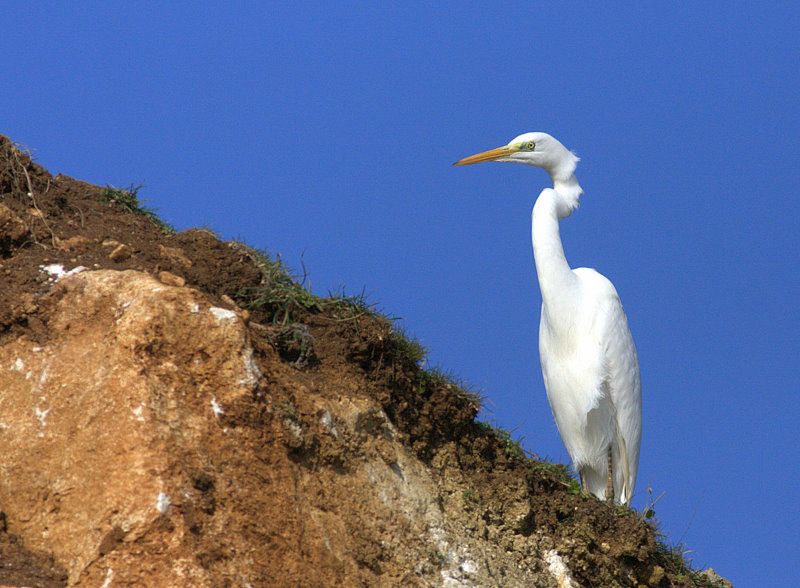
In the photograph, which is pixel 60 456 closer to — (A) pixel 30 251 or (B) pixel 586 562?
(A) pixel 30 251

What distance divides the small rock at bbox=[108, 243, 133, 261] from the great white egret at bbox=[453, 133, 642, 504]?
4.45m

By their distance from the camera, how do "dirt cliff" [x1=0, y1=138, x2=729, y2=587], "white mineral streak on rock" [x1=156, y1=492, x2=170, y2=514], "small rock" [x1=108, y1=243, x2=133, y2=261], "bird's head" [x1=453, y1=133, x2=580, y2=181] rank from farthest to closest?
"bird's head" [x1=453, y1=133, x2=580, y2=181] < "small rock" [x1=108, y1=243, x2=133, y2=261] < "dirt cliff" [x1=0, y1=138, x2=729, y2=587] < "white mineral streak on rock" [x1=156, y1=492, x2=170, y2=514]

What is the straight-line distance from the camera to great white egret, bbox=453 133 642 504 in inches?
391

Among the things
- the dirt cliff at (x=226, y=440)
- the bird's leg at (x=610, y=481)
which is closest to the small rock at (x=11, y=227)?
the dirt cliff at (x=226, y=440)

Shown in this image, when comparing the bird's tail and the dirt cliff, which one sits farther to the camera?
the bird's tail

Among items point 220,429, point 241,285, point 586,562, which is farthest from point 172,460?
point 586,562

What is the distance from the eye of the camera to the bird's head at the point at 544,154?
34.0ft

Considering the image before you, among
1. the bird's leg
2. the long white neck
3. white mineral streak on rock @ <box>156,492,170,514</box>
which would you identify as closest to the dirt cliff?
white mineral streak on rock @ <box>156,492,170,514</box>

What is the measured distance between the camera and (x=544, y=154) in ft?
34.1

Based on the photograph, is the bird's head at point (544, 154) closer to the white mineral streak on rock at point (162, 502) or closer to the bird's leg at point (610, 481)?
the bird's leg at point (610, 481)

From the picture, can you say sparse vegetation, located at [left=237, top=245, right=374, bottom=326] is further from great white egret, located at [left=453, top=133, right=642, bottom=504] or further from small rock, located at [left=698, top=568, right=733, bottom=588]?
small rock, located at [left=698, top=568, right=733, bottom=588]

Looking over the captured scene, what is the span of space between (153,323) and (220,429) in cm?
71

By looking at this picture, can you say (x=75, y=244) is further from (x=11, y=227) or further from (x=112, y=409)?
(x=112, y=409)

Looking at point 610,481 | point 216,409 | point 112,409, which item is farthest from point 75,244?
point 610,481
